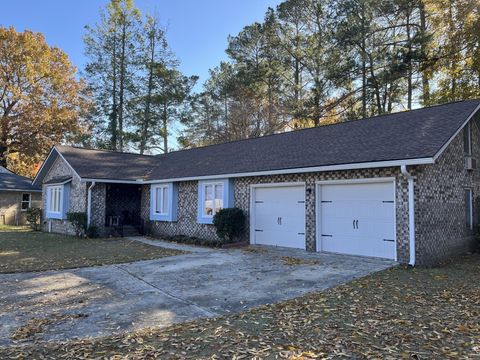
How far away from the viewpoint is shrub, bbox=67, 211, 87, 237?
635 inches

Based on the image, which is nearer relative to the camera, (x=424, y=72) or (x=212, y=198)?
(x=212, y=198)

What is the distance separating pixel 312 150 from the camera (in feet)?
41.4

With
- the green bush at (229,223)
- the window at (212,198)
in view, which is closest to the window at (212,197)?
the window at (212,198)

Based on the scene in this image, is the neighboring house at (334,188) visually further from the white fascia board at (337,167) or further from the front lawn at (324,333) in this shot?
A: the front lawn at (324,333)

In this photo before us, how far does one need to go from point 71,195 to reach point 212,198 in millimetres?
7692

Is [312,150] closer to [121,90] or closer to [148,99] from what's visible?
[148,99]

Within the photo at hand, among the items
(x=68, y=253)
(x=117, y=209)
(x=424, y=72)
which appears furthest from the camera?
(x=424, y=72)

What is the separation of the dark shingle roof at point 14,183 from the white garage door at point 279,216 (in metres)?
19.8

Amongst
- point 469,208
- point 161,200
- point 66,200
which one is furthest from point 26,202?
point 469,208

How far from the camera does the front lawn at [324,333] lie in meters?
4.21

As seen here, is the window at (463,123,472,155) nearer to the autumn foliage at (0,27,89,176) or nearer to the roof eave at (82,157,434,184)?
the roof eave at (82,157,434,184)

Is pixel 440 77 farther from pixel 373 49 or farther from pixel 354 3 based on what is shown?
pixel 354 3

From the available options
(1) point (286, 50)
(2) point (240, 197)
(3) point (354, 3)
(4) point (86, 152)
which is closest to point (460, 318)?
(2) point (240, 197)

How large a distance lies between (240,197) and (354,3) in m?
18.3
